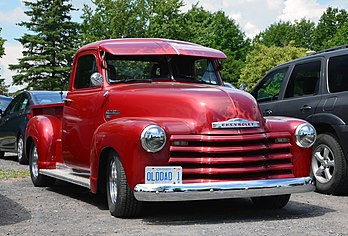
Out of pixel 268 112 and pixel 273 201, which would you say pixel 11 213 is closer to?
pixel 273 201

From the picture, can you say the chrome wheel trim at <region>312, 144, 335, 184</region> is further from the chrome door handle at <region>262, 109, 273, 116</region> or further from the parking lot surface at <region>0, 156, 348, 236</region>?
the chrome door handle at <region>262, 109, 273, 116</region>

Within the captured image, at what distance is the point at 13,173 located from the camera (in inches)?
476

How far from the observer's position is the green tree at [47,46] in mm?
68938

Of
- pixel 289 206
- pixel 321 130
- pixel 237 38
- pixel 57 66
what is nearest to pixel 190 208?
pixel 289 206

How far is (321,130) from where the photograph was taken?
9547 millimetres

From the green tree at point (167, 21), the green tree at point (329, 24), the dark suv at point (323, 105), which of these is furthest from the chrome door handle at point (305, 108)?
the green tree at point (329, 24)

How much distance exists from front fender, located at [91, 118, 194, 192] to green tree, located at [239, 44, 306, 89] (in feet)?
214

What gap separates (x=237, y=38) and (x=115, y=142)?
237 feet

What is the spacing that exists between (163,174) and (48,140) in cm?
362

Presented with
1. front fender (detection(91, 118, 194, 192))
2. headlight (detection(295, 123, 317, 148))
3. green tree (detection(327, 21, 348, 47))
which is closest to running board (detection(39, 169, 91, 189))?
front fender (detection(91, 118, 194, 192))

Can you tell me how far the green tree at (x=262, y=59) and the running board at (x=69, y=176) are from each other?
207 ft

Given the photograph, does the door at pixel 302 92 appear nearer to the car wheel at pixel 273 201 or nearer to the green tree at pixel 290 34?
the car wheel at pixel 273 201

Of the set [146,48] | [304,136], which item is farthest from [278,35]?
[304,136]

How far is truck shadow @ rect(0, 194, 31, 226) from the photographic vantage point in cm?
702
